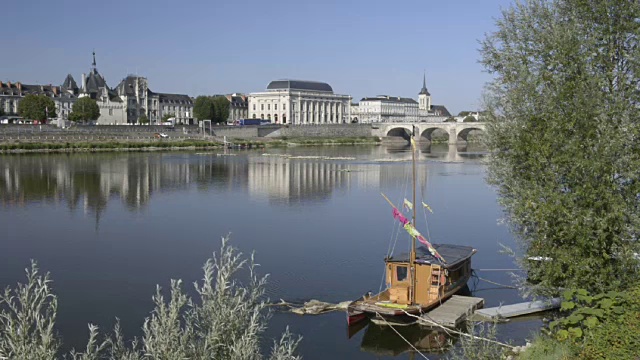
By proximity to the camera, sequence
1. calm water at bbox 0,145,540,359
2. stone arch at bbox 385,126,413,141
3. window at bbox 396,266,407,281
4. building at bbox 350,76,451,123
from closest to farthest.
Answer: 1. calm water at bbox 0,145,540,359
2. window at bbox 396,266,407,281
3. stone arch at bbox 385,126,413,141
4. building at bbox 350,76,451,123

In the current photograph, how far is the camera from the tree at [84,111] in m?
95.0

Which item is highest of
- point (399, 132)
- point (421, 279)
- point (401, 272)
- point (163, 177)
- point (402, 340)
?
point (399, 132)

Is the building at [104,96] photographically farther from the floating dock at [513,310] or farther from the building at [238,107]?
the floating dock at [513,310]

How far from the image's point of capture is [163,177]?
1896 inches

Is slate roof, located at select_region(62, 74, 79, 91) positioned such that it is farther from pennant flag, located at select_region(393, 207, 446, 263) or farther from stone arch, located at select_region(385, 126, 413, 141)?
pennant flag, located at select_region(393, 207, 446, 263)

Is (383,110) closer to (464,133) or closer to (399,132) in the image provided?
(399,132)

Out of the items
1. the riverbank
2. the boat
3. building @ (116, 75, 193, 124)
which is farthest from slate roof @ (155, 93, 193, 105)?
the boat

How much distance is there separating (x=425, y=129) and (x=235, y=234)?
95.3 m

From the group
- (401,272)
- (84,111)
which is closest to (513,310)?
(401,272)

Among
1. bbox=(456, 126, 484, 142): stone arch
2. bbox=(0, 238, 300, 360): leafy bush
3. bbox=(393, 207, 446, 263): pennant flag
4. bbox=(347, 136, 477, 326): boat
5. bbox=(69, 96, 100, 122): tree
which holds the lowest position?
bbox=(347, 136, 477, 326): boat

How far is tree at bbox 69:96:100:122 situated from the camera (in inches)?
3740

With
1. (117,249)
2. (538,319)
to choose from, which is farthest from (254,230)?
(538,319)

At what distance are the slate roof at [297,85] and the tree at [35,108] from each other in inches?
2462

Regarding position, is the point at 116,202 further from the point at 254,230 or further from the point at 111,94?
the point at 111,94
